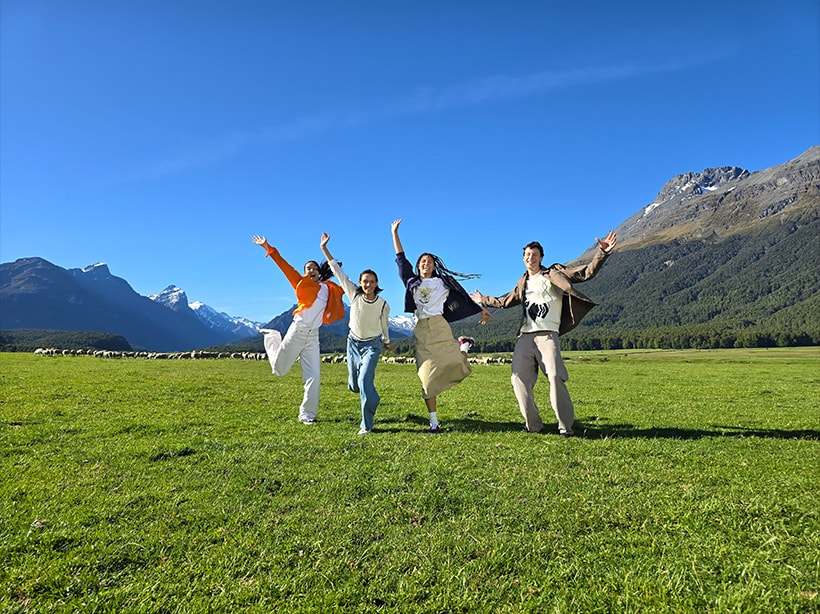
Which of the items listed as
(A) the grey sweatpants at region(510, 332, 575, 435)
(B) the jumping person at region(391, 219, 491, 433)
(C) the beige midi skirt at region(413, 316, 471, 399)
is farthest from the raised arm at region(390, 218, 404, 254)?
(A) the grey sweatpants at region(510, 332, 575, 435)

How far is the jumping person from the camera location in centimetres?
935

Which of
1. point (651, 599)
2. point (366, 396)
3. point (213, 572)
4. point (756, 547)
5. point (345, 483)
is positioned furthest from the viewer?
point (366, 396)

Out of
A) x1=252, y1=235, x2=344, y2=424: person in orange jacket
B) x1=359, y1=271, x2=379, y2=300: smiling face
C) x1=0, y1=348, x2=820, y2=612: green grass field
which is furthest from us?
x1=252, y1=235, x2=344, y2=424: person in orange jacket

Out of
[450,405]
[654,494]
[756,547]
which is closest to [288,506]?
[654,494]

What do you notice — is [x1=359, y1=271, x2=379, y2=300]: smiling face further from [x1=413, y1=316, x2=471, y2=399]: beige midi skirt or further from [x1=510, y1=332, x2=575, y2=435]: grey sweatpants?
[x1=510, y1=332, x2=575, y2=435]: grey sweatpants

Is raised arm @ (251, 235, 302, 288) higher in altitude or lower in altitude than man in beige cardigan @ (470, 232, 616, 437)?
higher

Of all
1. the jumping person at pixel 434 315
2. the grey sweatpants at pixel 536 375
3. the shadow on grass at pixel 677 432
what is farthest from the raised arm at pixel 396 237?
the shadow on grass at pixel 677 432

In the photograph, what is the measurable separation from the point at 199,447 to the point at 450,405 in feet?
23.9

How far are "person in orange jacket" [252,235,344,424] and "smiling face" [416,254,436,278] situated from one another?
215 centimetres

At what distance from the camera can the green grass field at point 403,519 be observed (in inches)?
137

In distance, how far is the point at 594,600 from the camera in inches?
134

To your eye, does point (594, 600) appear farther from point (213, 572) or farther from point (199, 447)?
point (199, 447)

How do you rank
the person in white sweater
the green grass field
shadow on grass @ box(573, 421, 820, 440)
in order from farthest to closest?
the person in white sweater
shadow on grass @ box(573, 421, 820, 440)
the green grass field

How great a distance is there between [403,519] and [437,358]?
15.8 feet
